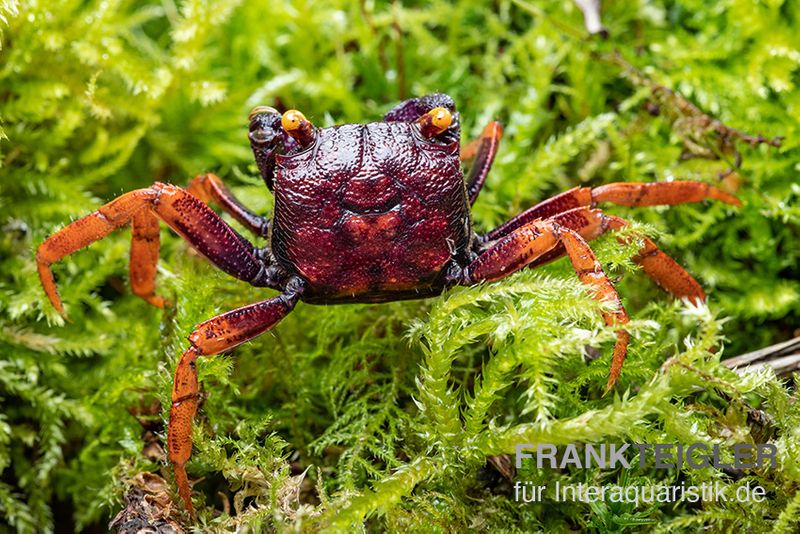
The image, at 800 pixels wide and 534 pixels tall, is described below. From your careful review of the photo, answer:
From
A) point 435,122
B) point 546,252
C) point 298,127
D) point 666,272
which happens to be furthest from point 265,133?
point 666,272

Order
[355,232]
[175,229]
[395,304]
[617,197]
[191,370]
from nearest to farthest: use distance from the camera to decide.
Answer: [191,370] < [355,232] < [175,229] < [617,197] < [395,304]

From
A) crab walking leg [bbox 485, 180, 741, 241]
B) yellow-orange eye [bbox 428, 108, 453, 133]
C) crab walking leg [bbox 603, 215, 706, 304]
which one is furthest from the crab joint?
crab walking leg [bbox 603, 215, 706, 304]

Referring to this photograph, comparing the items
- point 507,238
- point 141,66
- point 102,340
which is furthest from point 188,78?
point 507,238

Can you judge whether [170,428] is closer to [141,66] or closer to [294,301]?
[294,301]

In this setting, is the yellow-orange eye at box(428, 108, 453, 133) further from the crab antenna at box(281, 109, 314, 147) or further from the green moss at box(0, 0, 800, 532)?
the green moss at box(0, 0, 800, 532)

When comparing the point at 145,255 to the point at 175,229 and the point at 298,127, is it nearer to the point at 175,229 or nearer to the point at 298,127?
the point at 175,229

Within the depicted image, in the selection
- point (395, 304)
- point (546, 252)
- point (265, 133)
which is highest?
point (265, 133)

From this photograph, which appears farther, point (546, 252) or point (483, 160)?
point (483, 160)
